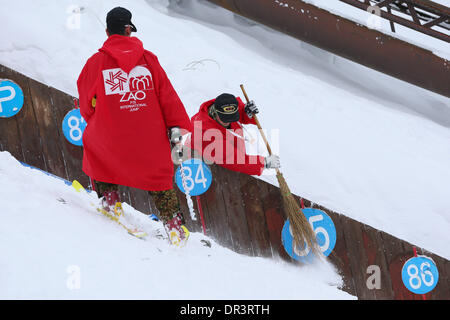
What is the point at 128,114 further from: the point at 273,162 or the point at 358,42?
the point at 358,42

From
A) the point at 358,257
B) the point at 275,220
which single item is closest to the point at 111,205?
the point at 275,220

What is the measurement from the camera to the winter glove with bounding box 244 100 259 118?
4098 mm

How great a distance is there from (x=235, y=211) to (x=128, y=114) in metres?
1.73

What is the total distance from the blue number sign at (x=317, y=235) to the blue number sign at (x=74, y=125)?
6.87ft

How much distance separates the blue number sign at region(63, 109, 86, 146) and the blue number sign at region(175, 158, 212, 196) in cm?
98

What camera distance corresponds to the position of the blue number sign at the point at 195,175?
437 centimetres

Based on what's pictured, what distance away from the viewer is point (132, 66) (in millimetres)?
3027

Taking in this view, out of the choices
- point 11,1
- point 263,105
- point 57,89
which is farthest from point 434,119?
point 11,1

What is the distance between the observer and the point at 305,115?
4.75 metres

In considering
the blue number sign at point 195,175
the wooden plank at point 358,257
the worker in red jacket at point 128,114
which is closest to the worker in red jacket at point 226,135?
the blue number sign at point 195,175

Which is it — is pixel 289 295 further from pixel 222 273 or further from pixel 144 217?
pixel 144 217

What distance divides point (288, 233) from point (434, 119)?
272 centimetres

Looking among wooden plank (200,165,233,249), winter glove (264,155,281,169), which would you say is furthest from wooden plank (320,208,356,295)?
wooden plank (200,165,233,249)

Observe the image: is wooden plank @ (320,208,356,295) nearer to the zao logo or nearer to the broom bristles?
the broom bristles
